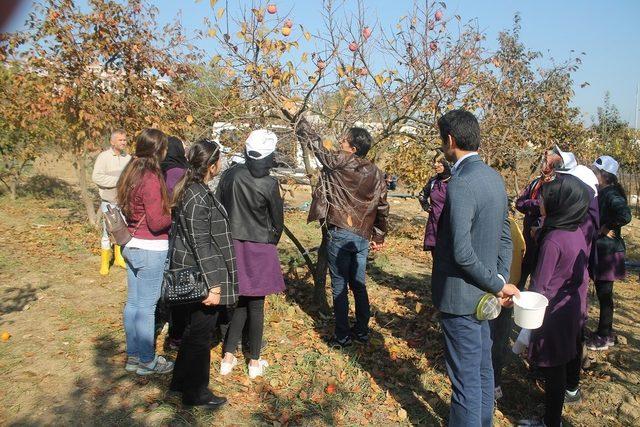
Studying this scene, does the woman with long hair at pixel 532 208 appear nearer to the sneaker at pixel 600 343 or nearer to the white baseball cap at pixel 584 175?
the white baseball cap at pixel 584 175

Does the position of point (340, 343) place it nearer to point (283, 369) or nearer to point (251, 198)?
point (283, 369)

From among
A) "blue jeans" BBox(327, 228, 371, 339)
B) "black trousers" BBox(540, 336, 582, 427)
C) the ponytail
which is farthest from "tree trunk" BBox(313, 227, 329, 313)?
"black trousers" BBox(540, 336, 582, 427)

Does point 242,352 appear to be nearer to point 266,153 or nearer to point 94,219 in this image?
point 266,153

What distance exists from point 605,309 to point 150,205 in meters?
4.23

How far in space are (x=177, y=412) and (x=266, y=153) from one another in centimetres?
183

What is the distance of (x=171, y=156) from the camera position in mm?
3855

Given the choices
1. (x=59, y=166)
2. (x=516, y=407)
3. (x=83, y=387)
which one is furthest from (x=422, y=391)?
(x=59, y=166)

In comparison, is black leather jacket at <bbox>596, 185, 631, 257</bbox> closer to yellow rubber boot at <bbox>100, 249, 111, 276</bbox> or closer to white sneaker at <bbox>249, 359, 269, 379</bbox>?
white sneaker at <bbox>249, 359, 269, 379</bbox>

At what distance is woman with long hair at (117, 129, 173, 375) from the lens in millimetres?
3242

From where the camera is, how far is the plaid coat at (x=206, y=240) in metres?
3.03

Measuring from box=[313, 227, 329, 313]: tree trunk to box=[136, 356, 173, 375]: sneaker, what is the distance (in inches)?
67.2

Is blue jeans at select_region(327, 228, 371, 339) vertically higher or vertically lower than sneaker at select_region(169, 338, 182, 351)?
higher

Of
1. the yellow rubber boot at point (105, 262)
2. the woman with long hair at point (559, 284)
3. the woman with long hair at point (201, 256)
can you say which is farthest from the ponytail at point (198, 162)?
the yellow rubber boot at point (105, 262)

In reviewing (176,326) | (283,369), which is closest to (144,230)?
(176,326)
